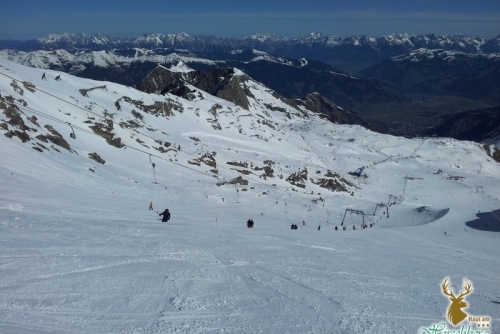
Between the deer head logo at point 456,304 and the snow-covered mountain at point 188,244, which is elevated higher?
the deer head logo at point 456,304

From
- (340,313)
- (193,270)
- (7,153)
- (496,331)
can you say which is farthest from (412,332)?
(7,153)

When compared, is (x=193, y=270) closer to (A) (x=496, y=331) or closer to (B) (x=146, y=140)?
(A) (x=496, y=331)

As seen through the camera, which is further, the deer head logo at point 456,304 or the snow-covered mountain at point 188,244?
the deer head logo at point 456,304

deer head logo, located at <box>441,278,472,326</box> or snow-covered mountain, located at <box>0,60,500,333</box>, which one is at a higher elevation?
deer head logo, located at <box>441,278,472,326</box>

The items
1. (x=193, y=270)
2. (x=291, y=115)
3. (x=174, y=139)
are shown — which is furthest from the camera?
(x=291, y=115)

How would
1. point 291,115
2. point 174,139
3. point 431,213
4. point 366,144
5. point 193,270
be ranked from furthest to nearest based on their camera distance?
1. point 291,115
2. point 366,144
3. point 174,139
4. point 431,213
5. point 193,270

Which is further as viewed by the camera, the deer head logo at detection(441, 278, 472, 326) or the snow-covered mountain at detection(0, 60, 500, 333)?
the deer head logo at detection(441, 278, 472, 326)
